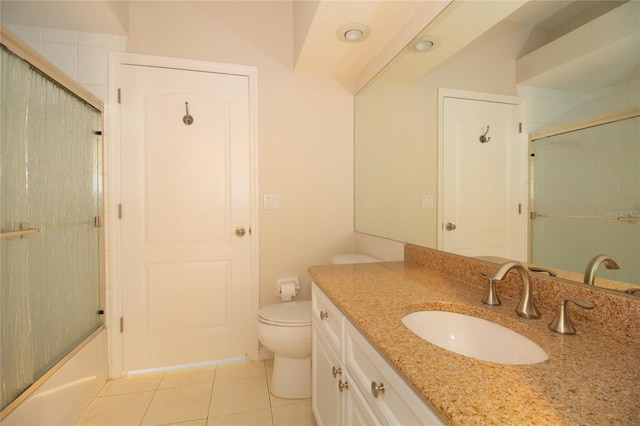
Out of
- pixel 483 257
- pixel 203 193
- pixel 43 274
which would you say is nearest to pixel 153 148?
pixel 203 193

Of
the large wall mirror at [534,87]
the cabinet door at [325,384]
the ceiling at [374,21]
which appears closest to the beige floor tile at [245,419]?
the cabinet door at [325,384]

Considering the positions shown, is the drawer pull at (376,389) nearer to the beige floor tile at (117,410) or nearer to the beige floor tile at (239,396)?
the beige floor tile at (239,396)

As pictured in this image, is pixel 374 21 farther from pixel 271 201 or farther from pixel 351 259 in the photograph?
pixel 351 259

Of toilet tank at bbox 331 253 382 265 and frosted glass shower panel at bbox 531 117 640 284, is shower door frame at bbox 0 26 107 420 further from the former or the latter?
frosted glass shower panel at bbox 531 117 640 284

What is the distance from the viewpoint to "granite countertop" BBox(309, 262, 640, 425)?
0.46 metres

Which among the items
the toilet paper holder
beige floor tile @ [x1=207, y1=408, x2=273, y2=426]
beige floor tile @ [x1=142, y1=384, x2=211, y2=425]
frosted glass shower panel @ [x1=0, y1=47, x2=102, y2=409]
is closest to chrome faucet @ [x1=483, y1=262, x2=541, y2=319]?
beige floor tile @ [x1=207, y1=408, x2=273, y2=426]

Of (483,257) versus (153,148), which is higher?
(153,148)

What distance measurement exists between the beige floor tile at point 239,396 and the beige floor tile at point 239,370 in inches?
1.6

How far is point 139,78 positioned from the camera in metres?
1.89

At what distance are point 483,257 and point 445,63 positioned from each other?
89 centimetres

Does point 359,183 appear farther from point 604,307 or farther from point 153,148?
point 604,307

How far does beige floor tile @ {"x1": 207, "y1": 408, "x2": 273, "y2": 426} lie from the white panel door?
532 millimetres

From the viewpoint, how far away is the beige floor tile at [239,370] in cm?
189

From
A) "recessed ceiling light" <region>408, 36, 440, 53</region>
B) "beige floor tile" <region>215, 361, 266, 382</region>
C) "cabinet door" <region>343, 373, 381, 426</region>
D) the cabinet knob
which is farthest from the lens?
"beige floor tile" <region>215, 361, 266, 382</region>
